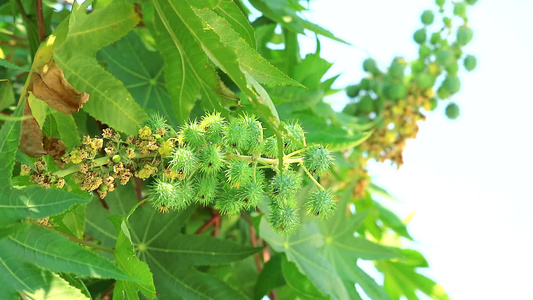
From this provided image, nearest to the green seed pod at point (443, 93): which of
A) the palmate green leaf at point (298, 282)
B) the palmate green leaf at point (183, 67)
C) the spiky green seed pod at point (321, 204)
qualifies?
the palmate green leaf at point (298, 282)

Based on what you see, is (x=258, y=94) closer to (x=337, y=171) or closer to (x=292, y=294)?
(x=292, y=294)

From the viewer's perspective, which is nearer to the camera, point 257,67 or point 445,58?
point 257,67

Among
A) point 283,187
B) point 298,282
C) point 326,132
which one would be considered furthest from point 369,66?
point 283,187

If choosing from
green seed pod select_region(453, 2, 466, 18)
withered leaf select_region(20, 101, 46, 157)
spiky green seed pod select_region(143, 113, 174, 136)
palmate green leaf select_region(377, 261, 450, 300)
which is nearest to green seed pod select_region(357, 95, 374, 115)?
green seed pod select_region(453, 2, 466, 18)

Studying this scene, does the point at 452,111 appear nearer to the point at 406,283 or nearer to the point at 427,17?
the point at 427,17

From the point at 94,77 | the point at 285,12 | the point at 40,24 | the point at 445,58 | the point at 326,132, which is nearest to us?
the point at 94,77

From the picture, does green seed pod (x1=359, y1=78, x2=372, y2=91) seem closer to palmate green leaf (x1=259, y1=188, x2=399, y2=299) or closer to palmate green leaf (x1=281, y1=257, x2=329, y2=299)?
palmate green leaf (x1=259, y1=188, x2=399, y2=299)

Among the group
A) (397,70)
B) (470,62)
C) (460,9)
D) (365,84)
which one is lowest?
(365,84)

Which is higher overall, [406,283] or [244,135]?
[244,135]
